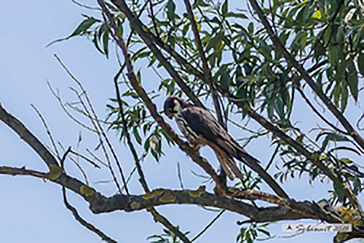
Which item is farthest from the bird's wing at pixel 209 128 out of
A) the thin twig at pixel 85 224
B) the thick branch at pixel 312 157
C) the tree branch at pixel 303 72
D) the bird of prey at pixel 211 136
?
the thin twig at pixel 85 224

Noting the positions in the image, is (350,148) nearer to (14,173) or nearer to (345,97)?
(345,97)

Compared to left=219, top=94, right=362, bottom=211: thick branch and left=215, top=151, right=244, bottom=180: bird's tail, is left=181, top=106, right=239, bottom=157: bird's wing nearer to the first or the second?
left=215, top=151, right=244, bottom=180: bird's tail

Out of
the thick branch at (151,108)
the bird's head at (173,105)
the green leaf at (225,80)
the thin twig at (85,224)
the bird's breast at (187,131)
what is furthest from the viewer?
the bird's head at (173,105)

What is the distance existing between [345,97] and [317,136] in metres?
0.18

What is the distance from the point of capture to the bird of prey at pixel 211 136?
223 cm

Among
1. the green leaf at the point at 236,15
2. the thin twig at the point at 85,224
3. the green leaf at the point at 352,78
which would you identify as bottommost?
the thin twig at the point at 85,224

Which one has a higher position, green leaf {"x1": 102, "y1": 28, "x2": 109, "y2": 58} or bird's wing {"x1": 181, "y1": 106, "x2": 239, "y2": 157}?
green leaf {"x1": 102, "y1": 28, "x2": 109, "y2": 58}

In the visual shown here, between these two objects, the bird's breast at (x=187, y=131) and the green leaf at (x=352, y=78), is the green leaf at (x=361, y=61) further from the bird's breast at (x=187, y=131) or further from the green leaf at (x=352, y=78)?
the bird's breast at (x=187, y=131)

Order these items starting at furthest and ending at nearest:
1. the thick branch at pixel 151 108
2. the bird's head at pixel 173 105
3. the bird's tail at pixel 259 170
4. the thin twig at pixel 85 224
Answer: the bird's head at pixel 173 105 < the bird's tail at pixel 259 170 < the thin twig at pixel 85 224 < the thick branch at pixel 151 108

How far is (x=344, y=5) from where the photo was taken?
2199 mm

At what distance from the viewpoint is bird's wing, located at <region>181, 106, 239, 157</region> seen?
2.30 m

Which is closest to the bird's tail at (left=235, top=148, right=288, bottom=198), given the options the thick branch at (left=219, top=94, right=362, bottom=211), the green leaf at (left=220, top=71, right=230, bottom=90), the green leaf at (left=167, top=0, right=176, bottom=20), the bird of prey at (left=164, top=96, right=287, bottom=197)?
the bird of prey at (left=164, top=96, right=287, bottom=197)

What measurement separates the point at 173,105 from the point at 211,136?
383 mm

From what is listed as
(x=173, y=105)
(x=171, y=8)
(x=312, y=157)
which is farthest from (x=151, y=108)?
(x=173, y=105)
